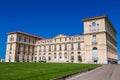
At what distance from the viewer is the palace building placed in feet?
176

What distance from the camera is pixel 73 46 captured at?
66312 millimetres

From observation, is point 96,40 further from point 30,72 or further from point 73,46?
point 30,72

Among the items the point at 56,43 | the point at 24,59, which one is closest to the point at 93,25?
the point at 56,43

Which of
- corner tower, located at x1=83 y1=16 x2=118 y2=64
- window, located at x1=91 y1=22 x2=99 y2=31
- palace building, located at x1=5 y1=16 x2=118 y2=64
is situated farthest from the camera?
window, located at x1=91 y1=22 x2=99 y2=31

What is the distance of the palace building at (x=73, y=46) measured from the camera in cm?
5350

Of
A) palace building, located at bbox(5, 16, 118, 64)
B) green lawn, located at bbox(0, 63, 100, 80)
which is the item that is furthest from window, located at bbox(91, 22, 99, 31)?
green lawn, located at bbox(0, 63, 100, 80)

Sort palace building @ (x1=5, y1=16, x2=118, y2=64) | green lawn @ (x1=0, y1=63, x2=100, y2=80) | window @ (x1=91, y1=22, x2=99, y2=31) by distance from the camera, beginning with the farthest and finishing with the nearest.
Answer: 1. window @ (x1=91, y1=22, x2=99, y2=31)
2. palace building @ (x1=5, y1=16, x2=118, y2=64)
3. green lawn @ (x1=0, y1=63, x2=100, y2=80)

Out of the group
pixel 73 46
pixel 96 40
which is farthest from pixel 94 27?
pixel 73 46

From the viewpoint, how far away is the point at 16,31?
72500mm

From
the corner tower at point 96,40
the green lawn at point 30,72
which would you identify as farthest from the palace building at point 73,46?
the green lawn at point 30,72

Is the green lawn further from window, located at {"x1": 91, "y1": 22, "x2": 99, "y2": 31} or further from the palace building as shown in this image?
window, located at {"x1": 91, "y1": 22, "x2": 99, "y2": 31}

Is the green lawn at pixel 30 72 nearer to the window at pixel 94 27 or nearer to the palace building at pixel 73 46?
the palace building at pixel 73 46

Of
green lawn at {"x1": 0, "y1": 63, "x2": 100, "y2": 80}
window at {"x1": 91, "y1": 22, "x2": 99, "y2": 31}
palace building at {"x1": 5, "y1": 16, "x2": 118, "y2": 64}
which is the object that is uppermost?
window at {"x1": 91, "y1": 22, "x2": 99, "y2": 31}

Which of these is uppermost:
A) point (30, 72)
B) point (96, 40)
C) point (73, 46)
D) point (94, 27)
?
point (94, 27)
